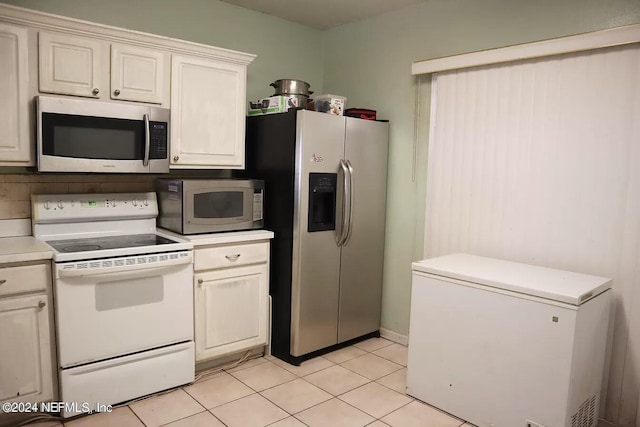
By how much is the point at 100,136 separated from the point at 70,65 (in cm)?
39

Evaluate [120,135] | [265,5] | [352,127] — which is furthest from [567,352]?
[265,5]

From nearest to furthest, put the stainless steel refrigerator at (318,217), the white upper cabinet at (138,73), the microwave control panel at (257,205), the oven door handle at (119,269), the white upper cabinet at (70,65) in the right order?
1. the oven door handle at (119,269)
2. the white upper cabinet at (70,65)
3. the white upper cabinet at (138,73)
4. the stainless steel refrigerator at (318,217)
5. the microwave control panel at (257,205)

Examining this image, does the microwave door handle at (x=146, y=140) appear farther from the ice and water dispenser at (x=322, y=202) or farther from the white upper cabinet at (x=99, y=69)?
the ice and water dispenser at (x=322, y=202)

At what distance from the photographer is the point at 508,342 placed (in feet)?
7.36

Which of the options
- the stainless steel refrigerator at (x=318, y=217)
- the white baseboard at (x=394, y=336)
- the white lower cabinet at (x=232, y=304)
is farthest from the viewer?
the white baseboard at (x=394, y=336)

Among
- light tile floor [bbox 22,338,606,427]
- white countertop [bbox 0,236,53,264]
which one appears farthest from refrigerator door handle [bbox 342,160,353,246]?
white countertop [bbox 0,236,53,264]

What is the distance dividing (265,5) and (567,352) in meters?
2.99

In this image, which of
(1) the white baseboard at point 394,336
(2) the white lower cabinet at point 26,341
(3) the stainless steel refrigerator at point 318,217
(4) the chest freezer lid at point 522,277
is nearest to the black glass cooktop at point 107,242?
(2) the white lower cabinet at point 26,341

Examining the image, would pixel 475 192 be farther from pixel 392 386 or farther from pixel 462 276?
pixel 392 386

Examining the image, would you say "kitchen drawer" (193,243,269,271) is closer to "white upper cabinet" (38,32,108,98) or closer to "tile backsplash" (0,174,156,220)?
"tile backsplash" (0,174,156,220)

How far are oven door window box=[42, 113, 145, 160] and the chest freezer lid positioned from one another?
178 cm

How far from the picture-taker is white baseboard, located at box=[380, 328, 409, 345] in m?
3.51

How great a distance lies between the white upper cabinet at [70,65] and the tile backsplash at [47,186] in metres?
0.57

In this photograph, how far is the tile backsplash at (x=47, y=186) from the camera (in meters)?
2.60
